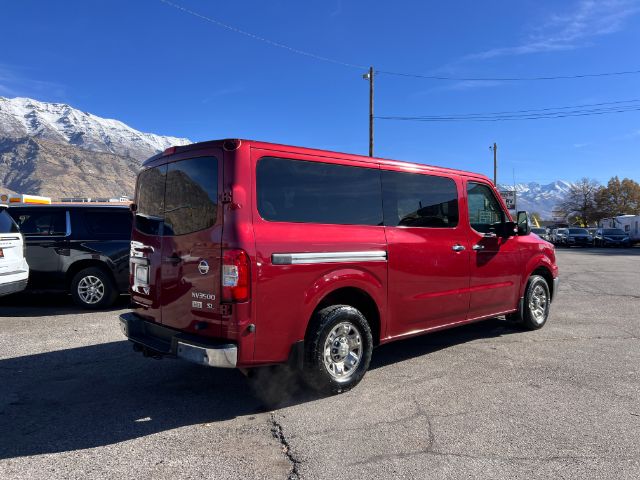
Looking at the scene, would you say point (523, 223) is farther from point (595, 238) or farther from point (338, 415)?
point (595, 238)

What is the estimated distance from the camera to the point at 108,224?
839 centimetres

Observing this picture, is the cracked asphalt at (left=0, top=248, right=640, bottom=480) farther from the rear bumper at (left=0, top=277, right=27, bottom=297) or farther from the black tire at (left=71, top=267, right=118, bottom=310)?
the black tire at (left=71, top=267, right=118, bottom=310)

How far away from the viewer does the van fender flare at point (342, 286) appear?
13.4ft

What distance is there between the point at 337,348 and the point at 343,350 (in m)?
0.08

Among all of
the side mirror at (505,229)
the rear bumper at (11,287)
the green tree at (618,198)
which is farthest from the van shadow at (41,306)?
the green tree at (618,198)

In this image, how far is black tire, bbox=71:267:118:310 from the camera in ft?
26.8

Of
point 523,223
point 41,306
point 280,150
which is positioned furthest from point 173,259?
point 41,306

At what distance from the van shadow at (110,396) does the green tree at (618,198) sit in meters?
81.5

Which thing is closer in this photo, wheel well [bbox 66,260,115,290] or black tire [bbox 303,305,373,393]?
black tire [bbox 303,305,373,393]

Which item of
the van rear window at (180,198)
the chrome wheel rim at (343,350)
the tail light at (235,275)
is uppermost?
the van rear window at (180,198)

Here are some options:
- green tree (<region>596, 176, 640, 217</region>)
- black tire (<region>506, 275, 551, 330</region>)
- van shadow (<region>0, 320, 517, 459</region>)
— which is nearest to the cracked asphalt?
van shadow (<region>0, 320, 517, 459</region>)

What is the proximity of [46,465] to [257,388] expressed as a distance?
1.84 meters

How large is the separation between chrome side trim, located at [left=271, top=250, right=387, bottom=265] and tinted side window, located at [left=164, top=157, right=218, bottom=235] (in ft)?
1.98

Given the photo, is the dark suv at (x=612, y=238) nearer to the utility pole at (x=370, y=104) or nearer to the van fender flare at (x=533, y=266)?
the utility pole at (x=370, y=104)
